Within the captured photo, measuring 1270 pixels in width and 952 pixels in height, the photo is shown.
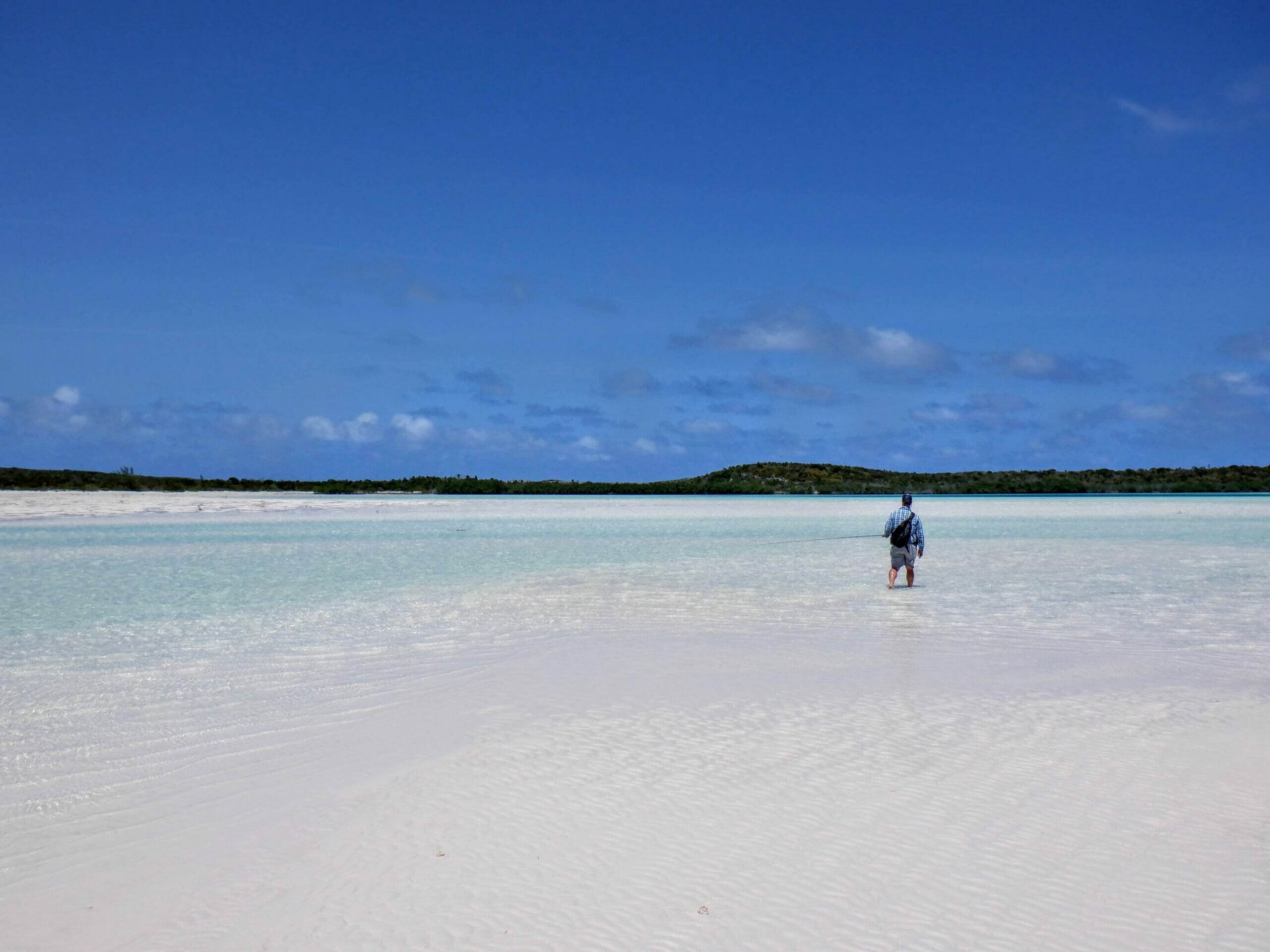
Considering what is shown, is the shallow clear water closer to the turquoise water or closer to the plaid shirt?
the turquoise water

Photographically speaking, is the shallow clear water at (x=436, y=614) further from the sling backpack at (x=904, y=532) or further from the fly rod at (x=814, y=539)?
the sling backpack at (x=904, y=532)

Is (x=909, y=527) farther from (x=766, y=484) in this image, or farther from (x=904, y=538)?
(x=766, y=484)

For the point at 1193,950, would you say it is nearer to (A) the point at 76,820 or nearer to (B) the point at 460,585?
(A) the point at 76,820

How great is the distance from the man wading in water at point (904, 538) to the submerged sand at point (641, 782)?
99.6 inches

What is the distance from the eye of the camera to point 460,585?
48.7 feet

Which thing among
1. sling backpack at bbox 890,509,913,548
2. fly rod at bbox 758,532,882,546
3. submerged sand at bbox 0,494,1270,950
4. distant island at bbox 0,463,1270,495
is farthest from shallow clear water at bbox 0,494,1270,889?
distant island at bbox 0,463,1270,495

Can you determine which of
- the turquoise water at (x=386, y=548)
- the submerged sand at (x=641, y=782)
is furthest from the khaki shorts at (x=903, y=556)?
the turquoise water at (x=386, y=548)

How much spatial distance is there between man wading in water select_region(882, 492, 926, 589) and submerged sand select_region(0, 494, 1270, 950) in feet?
8.30

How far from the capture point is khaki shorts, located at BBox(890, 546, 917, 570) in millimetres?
14188

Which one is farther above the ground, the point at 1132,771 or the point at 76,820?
the point at 1132,771

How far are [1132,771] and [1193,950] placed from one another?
83.8 inches

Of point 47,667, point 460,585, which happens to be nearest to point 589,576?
point 460,585

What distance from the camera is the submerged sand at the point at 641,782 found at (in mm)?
3736

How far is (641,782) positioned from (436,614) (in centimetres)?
699
